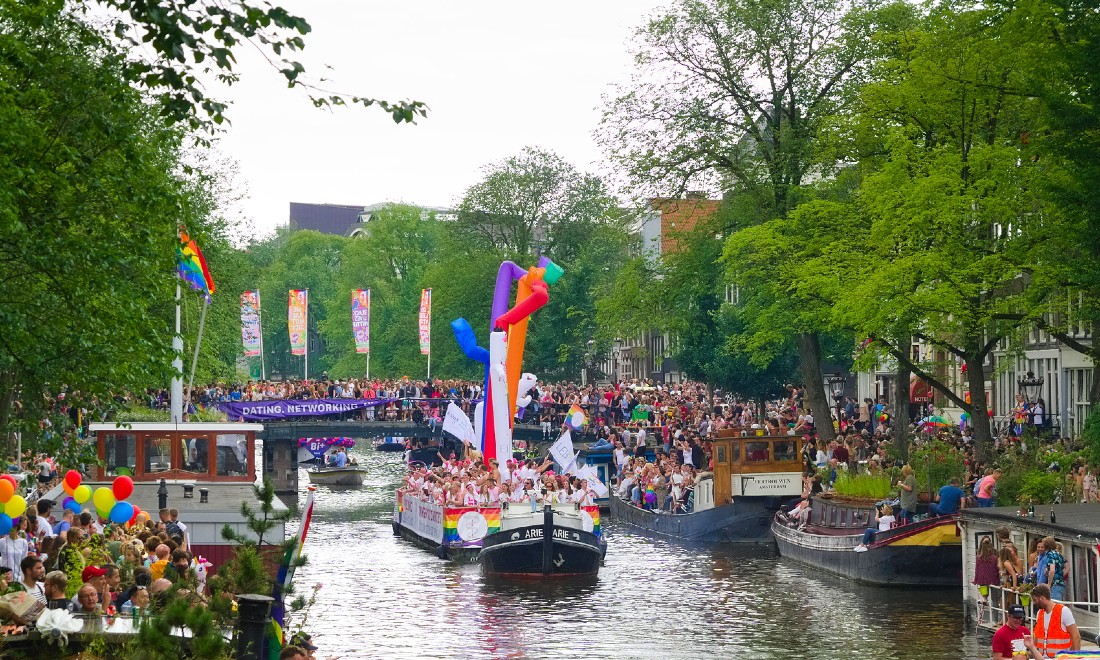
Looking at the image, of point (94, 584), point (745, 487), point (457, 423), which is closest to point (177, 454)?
point (94, 584)

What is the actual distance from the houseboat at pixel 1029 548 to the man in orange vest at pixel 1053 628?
7.44ft

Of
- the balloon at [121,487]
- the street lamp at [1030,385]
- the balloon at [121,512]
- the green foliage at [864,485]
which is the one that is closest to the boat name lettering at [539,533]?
the green foliage at [864,485]

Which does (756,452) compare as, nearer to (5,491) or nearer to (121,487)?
(121,487)

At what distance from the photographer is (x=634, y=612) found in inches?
1234

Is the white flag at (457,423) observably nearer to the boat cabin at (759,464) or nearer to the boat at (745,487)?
the boat at (745,487)

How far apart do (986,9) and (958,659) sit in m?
15.9

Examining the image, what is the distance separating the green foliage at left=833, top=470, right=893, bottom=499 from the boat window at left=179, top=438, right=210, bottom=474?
49.4 feet

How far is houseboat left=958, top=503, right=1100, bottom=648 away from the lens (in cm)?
2206

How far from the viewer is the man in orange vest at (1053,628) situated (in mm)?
18016

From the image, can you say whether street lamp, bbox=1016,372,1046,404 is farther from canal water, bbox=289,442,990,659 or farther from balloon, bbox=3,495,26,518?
balloon, bbox=3,495,26,518

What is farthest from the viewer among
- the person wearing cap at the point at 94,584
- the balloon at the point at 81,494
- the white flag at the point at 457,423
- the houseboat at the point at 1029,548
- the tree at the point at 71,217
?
the white flag at the point at 457,423

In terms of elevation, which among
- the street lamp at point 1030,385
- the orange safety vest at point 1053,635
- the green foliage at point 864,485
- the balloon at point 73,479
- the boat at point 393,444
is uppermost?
the street lamp at point 1030,385

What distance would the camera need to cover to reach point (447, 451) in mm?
77250

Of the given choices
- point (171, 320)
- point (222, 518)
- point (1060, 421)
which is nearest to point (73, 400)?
point (222, 518)
